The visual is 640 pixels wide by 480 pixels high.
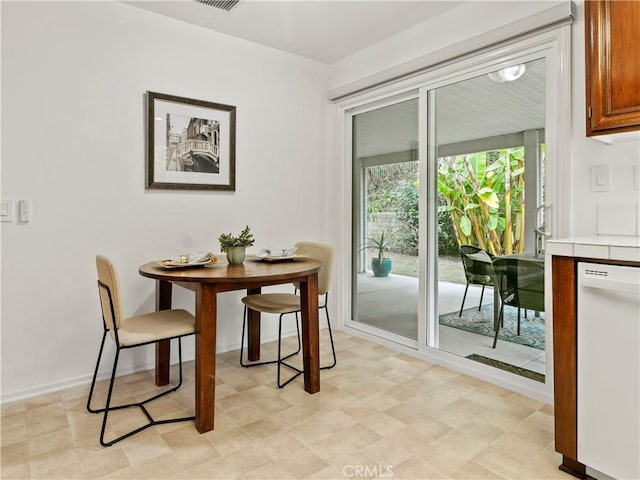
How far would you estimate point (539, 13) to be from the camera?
7.39 feet

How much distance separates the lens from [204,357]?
6.72 ft

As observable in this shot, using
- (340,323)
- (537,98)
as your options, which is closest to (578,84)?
(537,98)

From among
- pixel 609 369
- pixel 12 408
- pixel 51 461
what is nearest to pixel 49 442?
pixel 51 461

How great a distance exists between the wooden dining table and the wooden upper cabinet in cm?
162

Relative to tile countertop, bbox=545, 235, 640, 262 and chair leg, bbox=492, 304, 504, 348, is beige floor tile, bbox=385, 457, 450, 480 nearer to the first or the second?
tile countertop, bbox=545, 235, 640, 262

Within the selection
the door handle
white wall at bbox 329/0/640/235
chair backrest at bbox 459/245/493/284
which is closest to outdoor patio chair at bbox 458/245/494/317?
chair backrest at bbox 459/245/493/284

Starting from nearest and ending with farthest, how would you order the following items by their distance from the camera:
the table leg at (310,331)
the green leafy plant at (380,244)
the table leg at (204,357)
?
the table leg at (204,357), the table leg at (310,331), the green leafy plant at (380,244)

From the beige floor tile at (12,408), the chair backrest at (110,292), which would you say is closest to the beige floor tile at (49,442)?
the beige floor tile at (12,408)

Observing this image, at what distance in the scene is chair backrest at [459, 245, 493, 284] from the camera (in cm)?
273

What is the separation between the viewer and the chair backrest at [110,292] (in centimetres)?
192

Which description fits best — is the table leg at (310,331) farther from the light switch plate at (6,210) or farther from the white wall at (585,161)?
the light switch plate at (6,210)

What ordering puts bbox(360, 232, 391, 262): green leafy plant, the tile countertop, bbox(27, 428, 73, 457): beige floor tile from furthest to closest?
bbox(360, 232, 391, 262): green leafy plant → bbox(27, 428, 73, 457): beige floor tile → the tile countertop

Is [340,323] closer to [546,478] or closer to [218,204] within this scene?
[218,204]

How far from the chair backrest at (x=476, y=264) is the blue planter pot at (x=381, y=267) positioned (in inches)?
29.1
